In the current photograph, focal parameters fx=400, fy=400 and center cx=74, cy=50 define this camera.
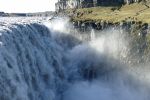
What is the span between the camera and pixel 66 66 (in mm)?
89562

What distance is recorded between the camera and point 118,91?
3162 inches

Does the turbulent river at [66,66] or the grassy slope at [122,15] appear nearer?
the turbulent river at [66,66]

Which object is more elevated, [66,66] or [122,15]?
[122,15]

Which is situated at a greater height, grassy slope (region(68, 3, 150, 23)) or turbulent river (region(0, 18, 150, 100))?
grassy slope (region(68, 3, 150, 23))

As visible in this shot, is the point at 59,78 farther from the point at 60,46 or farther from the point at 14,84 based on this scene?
the point at 14,84

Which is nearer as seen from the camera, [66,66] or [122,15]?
[66,66]

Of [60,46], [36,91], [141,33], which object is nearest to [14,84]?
[36,91]

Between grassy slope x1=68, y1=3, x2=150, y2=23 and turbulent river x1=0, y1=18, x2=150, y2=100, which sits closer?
turbulent river x1=0, y1=18, x2=150, y2=100

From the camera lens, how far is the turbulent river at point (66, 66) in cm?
5554

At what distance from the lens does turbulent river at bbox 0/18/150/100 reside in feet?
182

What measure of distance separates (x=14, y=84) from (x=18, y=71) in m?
4.12

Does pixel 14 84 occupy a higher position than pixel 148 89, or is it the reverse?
pixel 14 84

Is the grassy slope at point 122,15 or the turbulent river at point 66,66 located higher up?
the grassy slope at point 122,15

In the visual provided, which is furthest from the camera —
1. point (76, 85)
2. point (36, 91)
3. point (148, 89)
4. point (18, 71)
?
point (76, 85)
